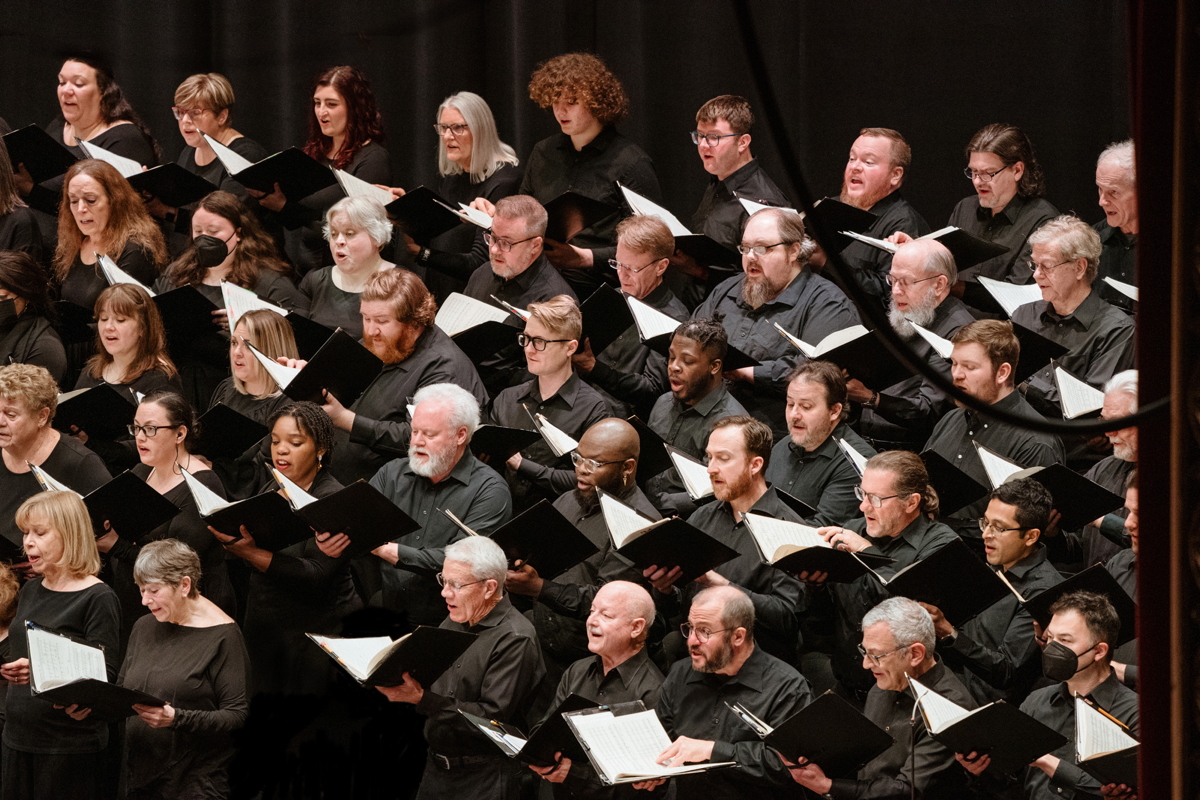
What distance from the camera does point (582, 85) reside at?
5695mm

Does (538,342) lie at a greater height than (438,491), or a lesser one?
greater

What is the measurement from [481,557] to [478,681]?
335mm

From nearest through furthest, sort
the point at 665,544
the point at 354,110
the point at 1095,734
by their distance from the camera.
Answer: the point at 1095,734, the point at 665,544, the point at 354,110

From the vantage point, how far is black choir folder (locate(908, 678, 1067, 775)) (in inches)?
134

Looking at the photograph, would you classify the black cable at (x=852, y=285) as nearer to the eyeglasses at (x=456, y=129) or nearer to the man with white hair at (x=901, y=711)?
the man with white hair at (x=901, y=711)

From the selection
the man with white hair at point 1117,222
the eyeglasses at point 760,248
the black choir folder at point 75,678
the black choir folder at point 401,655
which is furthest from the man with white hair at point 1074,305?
the black choir folder at point 75,678

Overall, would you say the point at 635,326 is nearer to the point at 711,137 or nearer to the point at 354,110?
the point at 711,137

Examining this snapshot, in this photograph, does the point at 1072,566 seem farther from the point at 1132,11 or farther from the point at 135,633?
the point at 1132,11

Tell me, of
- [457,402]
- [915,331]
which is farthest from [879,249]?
[457,402]

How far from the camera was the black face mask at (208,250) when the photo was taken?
523 centimetres

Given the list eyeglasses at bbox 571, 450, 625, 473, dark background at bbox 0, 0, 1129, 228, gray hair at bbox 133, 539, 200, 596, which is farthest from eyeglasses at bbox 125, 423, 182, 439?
dark background at bbox 0, 0, 1129, 228

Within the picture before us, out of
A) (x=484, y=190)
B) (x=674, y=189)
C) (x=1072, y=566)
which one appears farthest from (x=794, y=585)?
(x=674, y=189)

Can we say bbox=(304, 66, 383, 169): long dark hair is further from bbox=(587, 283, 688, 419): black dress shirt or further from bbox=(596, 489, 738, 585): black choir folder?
bbox=(596, 489, 738, 585): black choir folder

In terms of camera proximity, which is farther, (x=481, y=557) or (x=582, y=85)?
(x=582, y=85)
